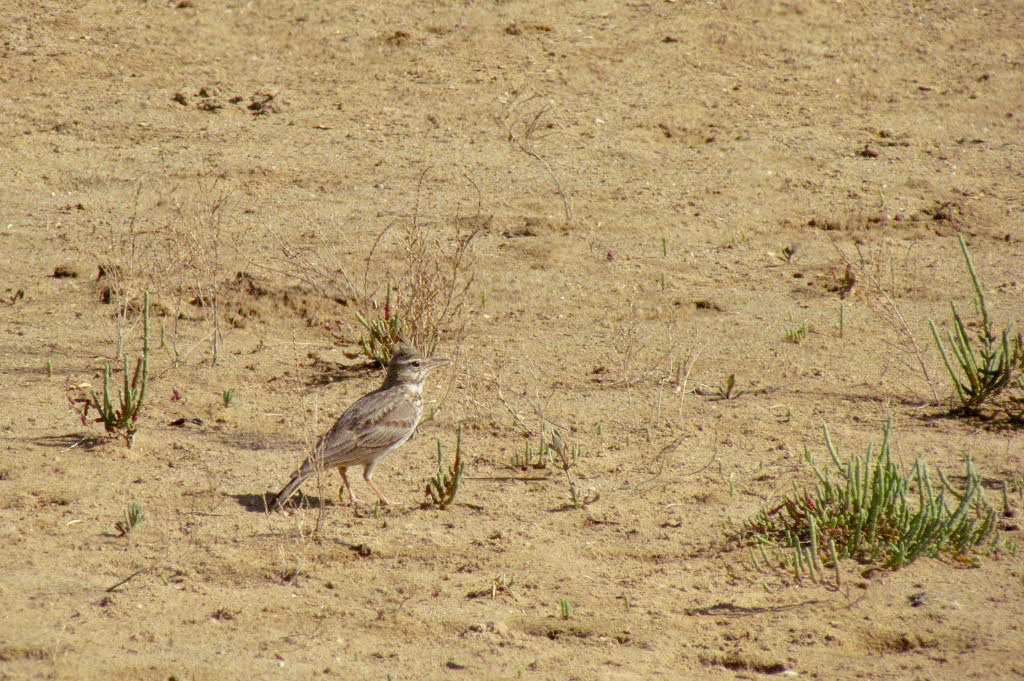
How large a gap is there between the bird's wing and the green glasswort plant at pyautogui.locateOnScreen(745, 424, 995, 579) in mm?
1910

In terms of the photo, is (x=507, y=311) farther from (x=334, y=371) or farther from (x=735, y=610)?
(x=735, y=610)

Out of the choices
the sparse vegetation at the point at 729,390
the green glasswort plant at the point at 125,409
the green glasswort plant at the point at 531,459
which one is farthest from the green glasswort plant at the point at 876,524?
the green glasswort plant at the point at 125,409

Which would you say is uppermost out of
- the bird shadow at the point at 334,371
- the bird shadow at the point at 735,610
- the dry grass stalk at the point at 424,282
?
the dry grass stalk at the point at 424,282

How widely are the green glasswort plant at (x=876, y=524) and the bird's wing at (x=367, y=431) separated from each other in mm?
1910

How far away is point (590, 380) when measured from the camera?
26.5ft

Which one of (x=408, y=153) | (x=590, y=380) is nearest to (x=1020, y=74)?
(x=408, y=153)

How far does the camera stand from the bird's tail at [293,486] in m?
6.24

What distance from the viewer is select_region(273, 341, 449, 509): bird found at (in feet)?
20.9

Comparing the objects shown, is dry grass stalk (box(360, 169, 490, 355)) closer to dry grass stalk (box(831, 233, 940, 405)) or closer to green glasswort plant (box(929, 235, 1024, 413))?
dry grass stalk (box(831, 233, 940, 405))

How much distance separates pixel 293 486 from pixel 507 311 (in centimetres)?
308

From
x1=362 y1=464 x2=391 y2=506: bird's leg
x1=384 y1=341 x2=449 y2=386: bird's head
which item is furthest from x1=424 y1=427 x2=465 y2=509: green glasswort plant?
x1=384 y1=341 x2=449 y2=386: bird's head

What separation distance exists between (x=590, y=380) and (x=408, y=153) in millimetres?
4090

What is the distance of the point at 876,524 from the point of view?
5.85 m

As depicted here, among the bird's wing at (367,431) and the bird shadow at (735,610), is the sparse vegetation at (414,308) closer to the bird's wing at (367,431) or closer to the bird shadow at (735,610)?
the bird's wing at (367,431)
